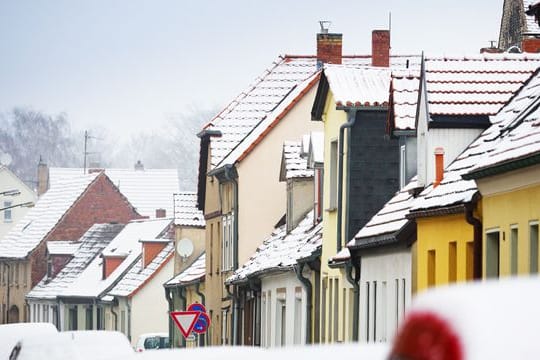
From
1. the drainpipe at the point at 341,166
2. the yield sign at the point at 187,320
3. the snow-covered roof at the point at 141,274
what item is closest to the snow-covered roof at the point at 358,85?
the drainpipe at the point at 341,166

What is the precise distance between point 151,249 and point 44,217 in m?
25.2

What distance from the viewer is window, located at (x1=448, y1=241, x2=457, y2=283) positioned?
20.8m

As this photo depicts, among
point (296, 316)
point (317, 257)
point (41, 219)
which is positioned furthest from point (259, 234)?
point (41, 219)

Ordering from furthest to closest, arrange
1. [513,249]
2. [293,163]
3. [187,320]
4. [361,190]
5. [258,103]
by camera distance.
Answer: [258,103] → [293,163] → [187,320] → [361,190] → [513,249]

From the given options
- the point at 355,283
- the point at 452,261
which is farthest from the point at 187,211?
the point at 452,261

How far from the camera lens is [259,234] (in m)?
46.7

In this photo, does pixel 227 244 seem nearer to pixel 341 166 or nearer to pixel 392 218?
pixel 341 166

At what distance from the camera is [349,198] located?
31438 mm

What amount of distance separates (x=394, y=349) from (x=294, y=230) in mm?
39082

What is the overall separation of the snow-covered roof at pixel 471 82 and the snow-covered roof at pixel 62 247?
6418 cm

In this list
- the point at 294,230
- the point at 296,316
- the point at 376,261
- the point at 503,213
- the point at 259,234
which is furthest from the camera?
the point at 259,234

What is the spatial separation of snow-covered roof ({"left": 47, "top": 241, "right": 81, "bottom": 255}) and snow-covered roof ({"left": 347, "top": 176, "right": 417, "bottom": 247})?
62.8m

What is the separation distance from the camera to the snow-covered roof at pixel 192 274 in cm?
5543

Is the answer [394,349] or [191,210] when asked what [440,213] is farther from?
[191,210]
